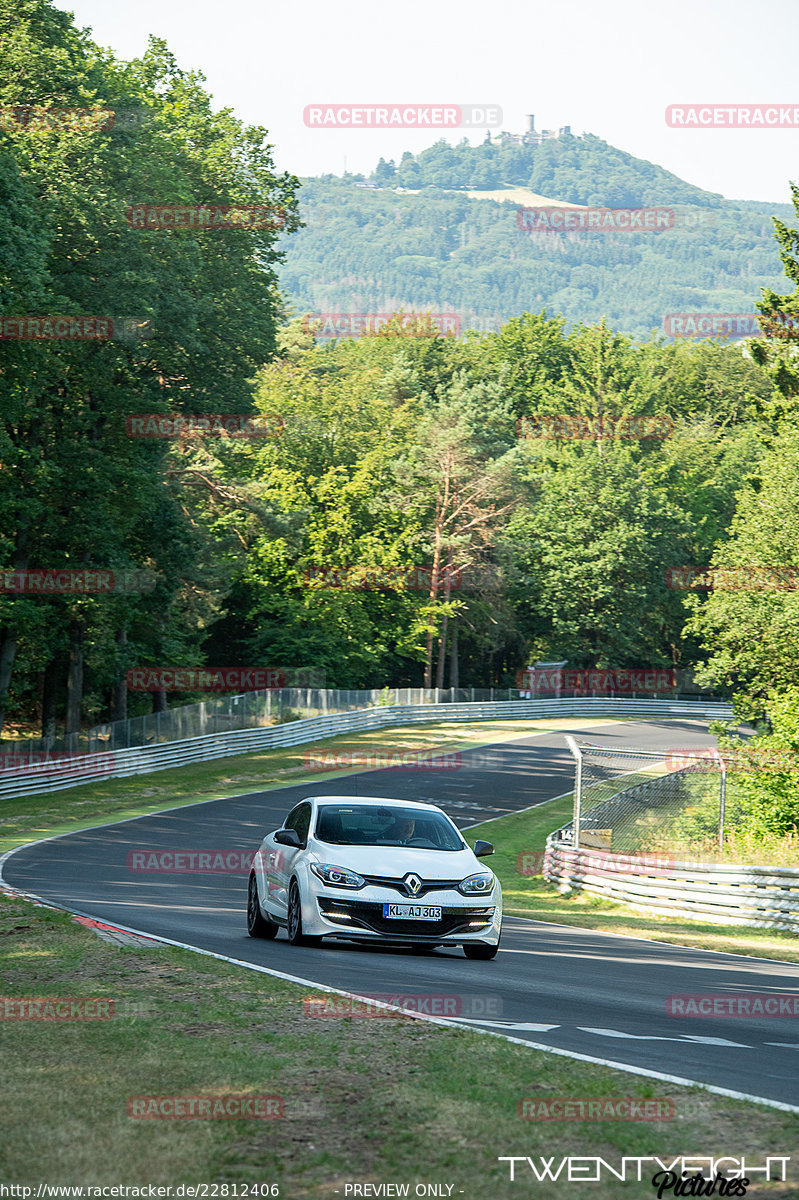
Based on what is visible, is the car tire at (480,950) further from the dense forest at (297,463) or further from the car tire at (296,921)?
the dense forest at (297,463)

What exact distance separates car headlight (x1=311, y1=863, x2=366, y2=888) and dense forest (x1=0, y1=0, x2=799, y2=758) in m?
21.5

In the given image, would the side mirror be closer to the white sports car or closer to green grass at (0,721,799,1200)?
the white sports car

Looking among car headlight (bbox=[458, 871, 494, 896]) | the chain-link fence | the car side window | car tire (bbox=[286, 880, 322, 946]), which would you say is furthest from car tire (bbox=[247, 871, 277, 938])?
the chain-link fence

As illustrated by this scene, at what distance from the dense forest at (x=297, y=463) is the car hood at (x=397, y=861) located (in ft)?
69.8

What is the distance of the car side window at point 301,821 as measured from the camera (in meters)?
13.1

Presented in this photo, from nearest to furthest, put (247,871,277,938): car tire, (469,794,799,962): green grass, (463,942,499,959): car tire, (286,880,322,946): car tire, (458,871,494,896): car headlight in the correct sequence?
(458,871,494,896): car headlight → (286,880,322,946): car tire → (463,942,499,959): car tire → (247,871,277,938): car tire → (469,794,799,962): green grass

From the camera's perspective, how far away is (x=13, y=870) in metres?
21.7

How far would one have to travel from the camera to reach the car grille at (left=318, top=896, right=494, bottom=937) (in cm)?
1199

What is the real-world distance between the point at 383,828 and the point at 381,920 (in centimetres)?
126

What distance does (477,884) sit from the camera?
1231cm

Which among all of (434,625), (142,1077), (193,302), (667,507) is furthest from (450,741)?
(142,1077)

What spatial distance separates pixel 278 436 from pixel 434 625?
1401cm

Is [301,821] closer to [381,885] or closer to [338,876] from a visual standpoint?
[338,876]

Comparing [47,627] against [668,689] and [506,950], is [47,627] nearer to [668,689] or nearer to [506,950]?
[506,950]
